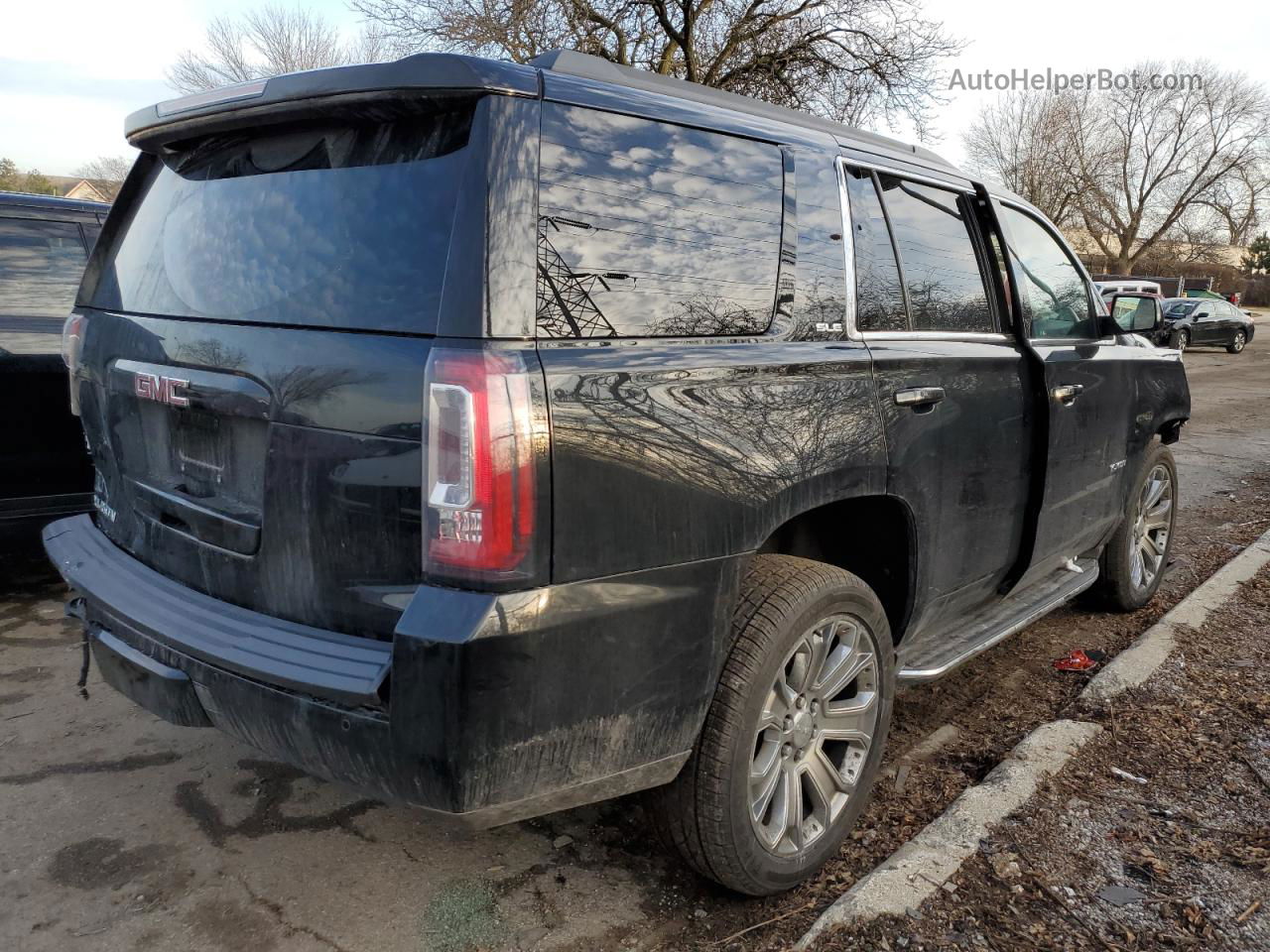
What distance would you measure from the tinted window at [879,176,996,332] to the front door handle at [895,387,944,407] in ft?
0.81

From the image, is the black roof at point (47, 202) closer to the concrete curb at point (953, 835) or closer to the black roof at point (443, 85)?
the black roof at point (443, 85)

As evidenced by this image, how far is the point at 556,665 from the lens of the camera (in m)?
1.94

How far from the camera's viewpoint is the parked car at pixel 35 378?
14.5 ft

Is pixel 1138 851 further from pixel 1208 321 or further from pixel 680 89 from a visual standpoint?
pixel 1208 321

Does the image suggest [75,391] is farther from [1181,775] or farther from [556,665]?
[1181,775]

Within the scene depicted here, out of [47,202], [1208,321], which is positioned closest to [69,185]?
[1208,321]

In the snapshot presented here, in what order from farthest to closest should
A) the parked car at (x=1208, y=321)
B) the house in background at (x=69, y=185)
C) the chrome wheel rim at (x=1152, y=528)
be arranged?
the house in background at (x=69, y=185) < the parked car at (x=1208, y=321) < the chrome wheel rim at (x=1152, y=528)

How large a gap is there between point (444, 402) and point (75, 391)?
1752 mm

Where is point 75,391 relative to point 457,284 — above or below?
below

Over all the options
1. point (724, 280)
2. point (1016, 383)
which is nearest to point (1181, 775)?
point (1016, 383)

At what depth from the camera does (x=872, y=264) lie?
289cm

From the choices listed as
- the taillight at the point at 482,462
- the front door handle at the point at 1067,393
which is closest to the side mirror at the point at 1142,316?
the front door handle at the point at 1067,393

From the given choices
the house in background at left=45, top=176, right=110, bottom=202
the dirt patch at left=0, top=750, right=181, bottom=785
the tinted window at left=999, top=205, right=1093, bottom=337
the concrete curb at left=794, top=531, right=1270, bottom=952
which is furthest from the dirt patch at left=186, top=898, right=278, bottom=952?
the house in background at left=45, top=176, right=110, bottom=202

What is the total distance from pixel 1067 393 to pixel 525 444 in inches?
98.8
